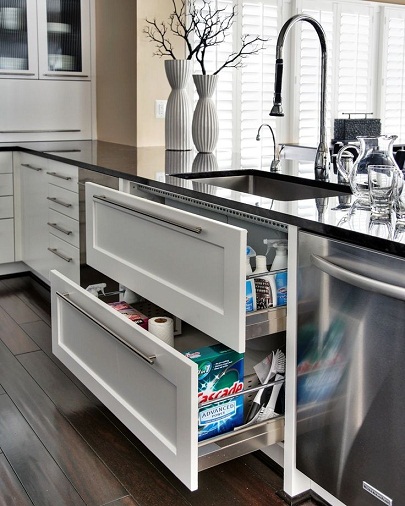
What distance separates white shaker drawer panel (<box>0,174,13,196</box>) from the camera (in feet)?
12.6

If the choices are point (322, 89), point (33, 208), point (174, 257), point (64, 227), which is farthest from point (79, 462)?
point (33, 208)

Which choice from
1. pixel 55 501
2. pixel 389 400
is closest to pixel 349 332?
pixel 389 400

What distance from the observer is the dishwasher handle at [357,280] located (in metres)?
1.29

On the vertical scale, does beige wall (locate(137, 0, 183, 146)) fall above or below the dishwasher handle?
above

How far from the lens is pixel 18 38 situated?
155 inches

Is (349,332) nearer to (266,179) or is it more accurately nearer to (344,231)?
(344,231)

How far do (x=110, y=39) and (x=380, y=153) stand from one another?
2679 mm

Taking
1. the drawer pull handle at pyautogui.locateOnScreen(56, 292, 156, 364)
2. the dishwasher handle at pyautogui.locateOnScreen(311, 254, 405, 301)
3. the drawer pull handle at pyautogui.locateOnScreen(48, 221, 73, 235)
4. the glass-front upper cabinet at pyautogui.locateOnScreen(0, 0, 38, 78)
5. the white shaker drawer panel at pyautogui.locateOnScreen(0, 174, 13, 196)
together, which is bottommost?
the drawer pull handle at pyautogui.locateOnScreen(56, 292, 156, 364)

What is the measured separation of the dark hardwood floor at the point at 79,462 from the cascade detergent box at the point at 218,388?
235mm

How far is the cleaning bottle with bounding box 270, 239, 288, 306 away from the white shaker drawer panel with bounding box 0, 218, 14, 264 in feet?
7.88

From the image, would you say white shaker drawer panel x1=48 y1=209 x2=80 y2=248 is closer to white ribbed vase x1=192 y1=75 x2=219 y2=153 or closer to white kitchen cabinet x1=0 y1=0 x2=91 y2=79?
white ribbed vase x1=192 y1=75 x2=219 y2=153

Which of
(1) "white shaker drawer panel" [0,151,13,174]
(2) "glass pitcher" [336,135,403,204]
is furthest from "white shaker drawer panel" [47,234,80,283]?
(2) "glass pitcher" [336,135,403,204]

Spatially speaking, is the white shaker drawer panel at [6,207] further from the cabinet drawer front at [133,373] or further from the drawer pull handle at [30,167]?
the cabinet drawer front at [133,373]

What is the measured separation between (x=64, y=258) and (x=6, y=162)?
91 centimetres
